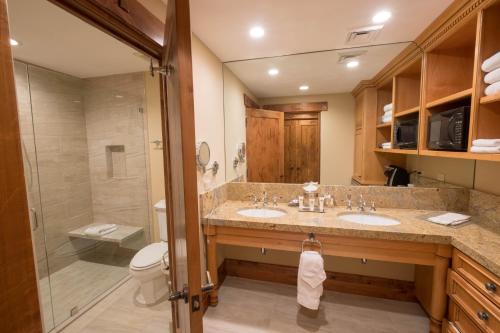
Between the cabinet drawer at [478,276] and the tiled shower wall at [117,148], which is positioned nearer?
the cabinet drawer at [478,276]

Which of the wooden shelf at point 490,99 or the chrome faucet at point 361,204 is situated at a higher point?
the wooden shelf at point 490,99

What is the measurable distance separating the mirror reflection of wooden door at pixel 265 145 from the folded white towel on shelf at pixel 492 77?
1.50m

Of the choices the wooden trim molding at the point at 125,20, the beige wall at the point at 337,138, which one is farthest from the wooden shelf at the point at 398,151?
the wooden trim molding at the point at 125,20

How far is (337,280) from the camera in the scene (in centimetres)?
217

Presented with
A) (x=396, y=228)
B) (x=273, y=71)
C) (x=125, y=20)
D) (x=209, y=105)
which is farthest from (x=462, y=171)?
(x=125, y=20)

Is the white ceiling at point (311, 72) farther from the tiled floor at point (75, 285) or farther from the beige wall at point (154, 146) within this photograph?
the tiled floor at point (75, 285)

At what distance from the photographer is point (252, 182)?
2428 millimetres

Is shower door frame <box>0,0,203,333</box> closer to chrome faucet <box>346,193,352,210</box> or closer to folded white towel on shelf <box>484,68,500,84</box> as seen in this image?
folded white towel on shelf <box>484,68,500,84</box>

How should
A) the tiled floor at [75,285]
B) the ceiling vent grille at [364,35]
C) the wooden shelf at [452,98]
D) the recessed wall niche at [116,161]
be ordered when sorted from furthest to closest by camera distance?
the recessed wall niche at [116,161] < the tiled floor at [75,285] < the ceiling vent grille at [364,35] < the wooden shelf at [452,98]

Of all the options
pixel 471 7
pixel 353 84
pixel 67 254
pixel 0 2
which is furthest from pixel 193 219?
pixel 67 254

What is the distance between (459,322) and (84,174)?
151 inches

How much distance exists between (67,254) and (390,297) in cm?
358

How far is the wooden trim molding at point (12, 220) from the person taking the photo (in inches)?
20.7

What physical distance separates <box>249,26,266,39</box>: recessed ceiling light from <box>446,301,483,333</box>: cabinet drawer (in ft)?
7.44
